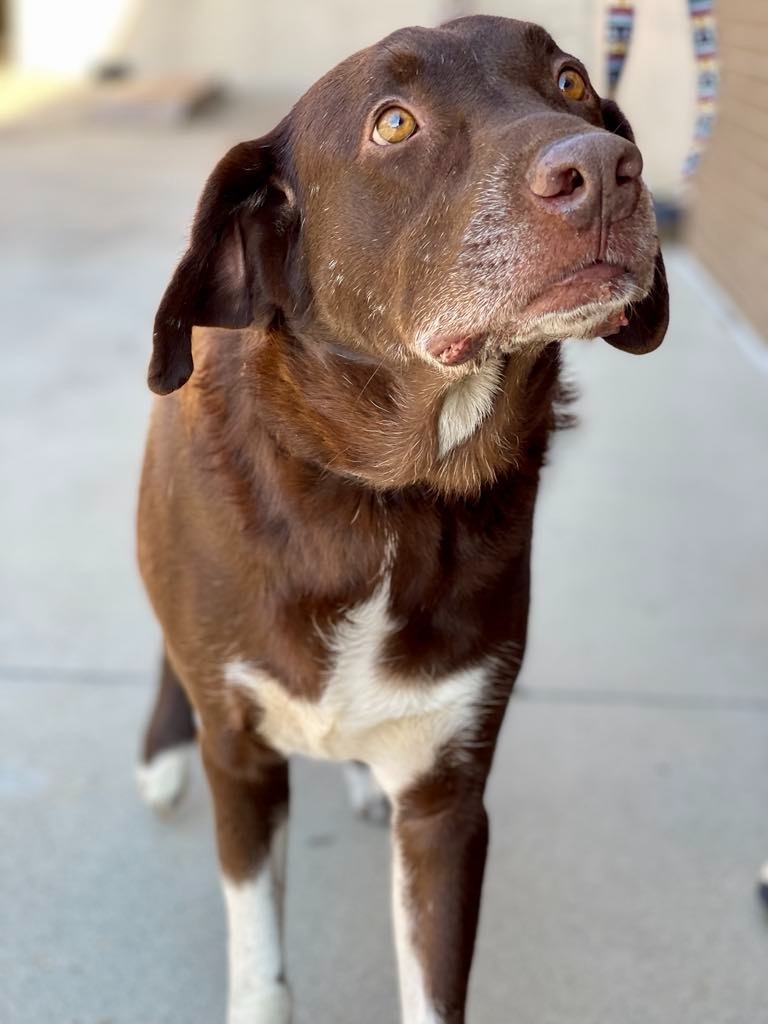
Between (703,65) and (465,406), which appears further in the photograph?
(703,65)

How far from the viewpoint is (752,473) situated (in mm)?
4289

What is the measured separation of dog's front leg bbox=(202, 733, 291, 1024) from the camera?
204 centimetres

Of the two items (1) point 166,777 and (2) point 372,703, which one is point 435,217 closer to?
(2) point 372,703

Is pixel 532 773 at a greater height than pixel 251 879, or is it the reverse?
pixel 251 879

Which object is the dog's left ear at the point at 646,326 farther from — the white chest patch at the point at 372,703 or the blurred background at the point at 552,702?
the blurred background at the point at 552,702

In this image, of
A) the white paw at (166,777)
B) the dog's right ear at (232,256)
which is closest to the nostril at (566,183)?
the dog's right ear at (232,256)

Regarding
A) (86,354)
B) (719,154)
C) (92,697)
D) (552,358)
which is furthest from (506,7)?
(552,358)

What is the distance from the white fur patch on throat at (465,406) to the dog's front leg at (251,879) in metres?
0.60

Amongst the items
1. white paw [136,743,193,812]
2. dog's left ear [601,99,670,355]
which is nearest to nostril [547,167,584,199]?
dog's left ear [601,99,670,355]

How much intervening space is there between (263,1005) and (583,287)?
4.17 feet

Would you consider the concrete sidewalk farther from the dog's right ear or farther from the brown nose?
the brown nose

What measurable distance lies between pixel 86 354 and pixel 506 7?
386 centimetres

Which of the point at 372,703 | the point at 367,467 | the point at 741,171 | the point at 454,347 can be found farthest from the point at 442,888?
the point at 741,171

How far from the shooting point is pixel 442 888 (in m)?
1.94
